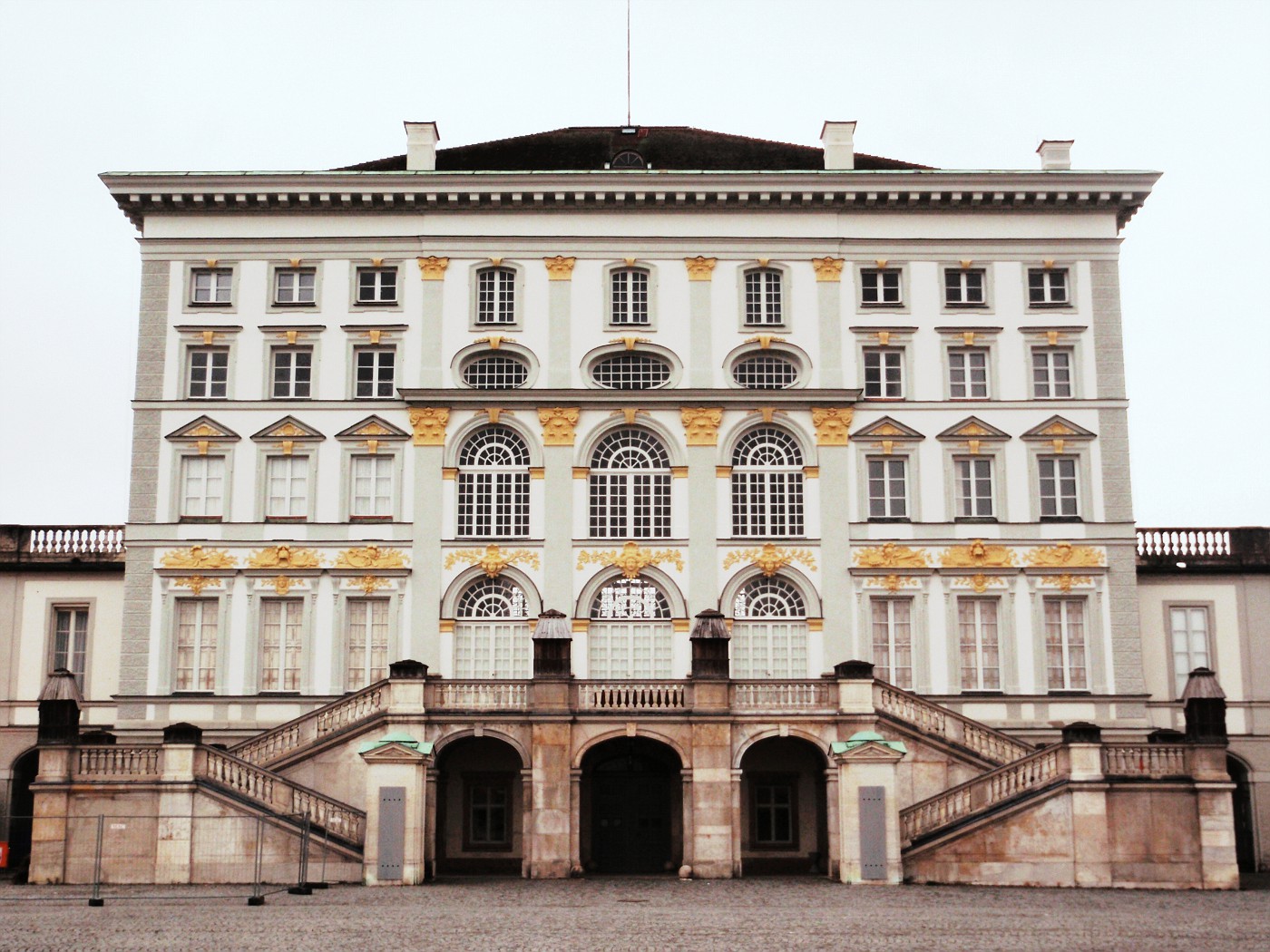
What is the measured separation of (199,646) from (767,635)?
16.0m

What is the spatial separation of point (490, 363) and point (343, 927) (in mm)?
24128

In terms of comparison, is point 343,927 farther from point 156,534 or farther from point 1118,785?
point 156,534

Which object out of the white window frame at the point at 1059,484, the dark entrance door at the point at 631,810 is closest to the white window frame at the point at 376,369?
the dark entrance door at the point at 631,810

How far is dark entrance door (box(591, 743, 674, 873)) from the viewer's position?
45.9 meters

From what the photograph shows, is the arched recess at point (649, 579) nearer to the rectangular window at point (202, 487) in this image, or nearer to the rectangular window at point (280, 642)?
the rectangular window at point (280, 642)

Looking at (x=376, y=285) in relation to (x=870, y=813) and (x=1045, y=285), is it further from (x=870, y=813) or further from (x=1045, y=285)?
(x=870, y=813)

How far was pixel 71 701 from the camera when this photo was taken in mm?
39875

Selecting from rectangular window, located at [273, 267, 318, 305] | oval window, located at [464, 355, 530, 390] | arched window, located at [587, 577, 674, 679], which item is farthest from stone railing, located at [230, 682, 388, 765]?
rectangular window, located at [273, 267, 318, 305]

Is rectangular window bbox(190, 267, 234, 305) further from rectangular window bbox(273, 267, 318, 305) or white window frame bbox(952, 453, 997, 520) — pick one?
white window frame bbox(952, 453, 997, 520)

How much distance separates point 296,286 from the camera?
51062mm

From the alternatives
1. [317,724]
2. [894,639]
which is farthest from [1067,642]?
[317,724]

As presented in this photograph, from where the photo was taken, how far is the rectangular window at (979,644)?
4875cm

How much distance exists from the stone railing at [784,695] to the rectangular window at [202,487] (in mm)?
16894

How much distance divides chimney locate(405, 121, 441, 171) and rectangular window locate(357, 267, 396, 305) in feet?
11.8
